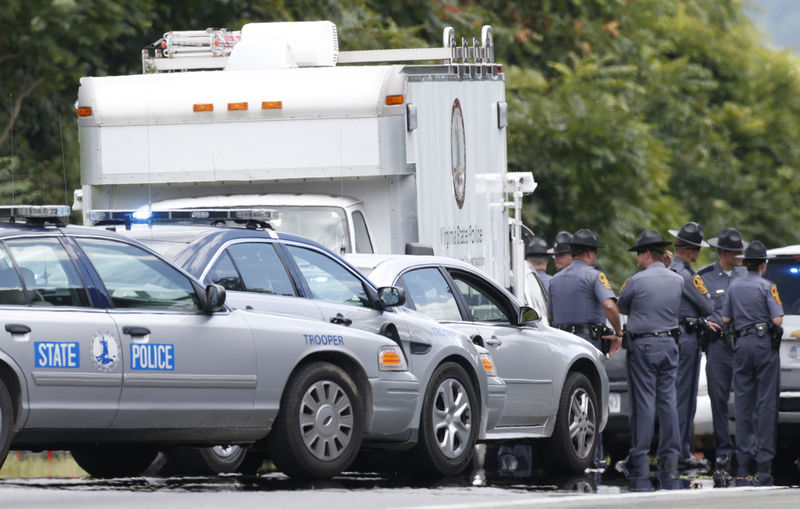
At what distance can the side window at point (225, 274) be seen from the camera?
966 centimetres

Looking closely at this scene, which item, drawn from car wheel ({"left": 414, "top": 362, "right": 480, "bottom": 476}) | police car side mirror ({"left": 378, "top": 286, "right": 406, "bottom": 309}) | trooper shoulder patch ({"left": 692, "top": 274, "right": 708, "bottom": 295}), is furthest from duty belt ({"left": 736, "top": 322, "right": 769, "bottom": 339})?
police car side mirror ({"left": 378, "top": 286, "right": 406, "bottom": 309})

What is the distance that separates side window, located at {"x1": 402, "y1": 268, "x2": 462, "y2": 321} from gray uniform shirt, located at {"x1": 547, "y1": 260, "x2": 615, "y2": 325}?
1.93m

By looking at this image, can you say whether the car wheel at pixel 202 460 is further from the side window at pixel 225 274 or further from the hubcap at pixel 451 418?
the side window at pixel 225 274

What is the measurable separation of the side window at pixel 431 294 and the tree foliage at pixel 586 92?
7.41 m

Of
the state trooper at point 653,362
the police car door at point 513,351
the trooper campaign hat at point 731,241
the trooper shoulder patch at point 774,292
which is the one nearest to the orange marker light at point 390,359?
the police car door at point 513,351

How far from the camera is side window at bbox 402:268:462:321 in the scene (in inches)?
446

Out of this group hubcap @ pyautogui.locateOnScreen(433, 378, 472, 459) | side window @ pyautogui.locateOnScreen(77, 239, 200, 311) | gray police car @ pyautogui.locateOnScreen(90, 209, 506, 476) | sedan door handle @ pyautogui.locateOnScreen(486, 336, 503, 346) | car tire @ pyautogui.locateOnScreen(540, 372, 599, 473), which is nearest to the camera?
side window @ pyautogui.locateOnScreen(77, 239, 200, 311)

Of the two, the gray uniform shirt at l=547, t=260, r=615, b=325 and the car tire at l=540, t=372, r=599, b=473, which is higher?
the gray uniform shirt at l=547, t=260, r=615, b=325

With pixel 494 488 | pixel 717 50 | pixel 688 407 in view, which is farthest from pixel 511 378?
pixel 717 50

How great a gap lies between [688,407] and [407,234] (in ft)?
8.70

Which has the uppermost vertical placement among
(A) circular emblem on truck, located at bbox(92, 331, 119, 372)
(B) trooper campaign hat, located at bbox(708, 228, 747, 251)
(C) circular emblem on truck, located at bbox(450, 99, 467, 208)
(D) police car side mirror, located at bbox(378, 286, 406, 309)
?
(C) circular emblem on truck, located at bbox(450, 99, 467, 208)

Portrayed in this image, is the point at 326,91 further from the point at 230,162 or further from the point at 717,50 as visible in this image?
the point at 717,50

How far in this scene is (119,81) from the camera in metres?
14.0

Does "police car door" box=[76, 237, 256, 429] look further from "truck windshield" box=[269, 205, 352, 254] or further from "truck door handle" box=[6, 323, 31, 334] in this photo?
"truck windshield" box=[269, 205, 352, 254]
